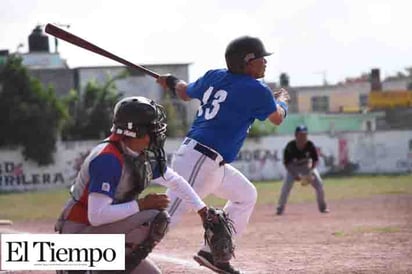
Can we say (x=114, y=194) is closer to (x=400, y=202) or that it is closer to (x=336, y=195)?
(x=400, y=202)

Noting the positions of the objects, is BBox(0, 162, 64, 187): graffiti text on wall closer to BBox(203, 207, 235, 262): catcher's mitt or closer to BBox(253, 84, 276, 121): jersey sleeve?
BBox(253, 84, 276, 121): jersey sleeve

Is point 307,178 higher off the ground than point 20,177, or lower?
higher

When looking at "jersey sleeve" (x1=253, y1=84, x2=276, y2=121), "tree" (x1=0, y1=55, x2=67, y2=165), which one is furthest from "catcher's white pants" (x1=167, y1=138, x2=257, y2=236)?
"tree" (x1=0, y1=55, x2=67, y2=165)

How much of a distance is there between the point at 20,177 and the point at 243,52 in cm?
3741

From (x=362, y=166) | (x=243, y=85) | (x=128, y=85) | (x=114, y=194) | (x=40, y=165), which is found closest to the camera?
(x=114, y=194)

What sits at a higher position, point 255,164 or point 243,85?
point 243,85

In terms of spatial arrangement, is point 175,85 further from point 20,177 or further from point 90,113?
point 90,113

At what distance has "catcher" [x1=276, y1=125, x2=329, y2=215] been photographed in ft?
60.6

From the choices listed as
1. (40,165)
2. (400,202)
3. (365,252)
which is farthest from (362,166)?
(365,252)

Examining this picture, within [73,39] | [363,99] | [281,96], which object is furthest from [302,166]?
[363,99]

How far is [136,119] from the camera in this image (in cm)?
582

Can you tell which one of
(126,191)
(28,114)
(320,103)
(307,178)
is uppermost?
(126,191)

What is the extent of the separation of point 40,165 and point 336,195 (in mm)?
21805

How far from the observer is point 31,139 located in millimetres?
45156
